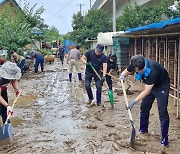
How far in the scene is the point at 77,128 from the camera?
274 inches

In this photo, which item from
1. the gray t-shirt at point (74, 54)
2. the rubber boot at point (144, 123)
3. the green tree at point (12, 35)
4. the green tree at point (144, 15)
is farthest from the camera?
the green tree at point (12, 35)

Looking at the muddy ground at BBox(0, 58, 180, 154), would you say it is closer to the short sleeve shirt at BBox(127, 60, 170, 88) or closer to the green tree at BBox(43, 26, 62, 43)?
the short sleeve shirt at BBox(127, 60, 170, 88)

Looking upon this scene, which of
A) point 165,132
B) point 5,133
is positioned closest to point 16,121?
point 5,133

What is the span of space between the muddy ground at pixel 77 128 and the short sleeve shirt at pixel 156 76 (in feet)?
3.32

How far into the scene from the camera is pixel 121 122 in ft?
24.5

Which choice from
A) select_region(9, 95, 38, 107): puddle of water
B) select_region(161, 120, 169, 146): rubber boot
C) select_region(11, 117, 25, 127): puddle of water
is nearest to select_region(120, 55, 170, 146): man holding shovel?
select_region(161, 120, 169, 146): rubber boot

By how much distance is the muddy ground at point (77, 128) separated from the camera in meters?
5.60

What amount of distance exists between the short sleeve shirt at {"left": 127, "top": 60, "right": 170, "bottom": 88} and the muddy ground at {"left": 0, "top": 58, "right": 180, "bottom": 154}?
39.9 inches

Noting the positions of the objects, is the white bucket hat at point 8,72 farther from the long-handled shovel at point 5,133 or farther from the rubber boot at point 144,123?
the rubber boot at point 144,123

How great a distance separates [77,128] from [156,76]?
7.32 ft

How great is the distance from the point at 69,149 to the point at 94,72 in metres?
3.81

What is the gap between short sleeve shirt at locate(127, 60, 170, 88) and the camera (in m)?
5.38

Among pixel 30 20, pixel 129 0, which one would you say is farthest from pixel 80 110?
pixel 129 0

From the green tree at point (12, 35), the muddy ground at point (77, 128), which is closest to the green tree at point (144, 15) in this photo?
the green tree at point (12, 35)
